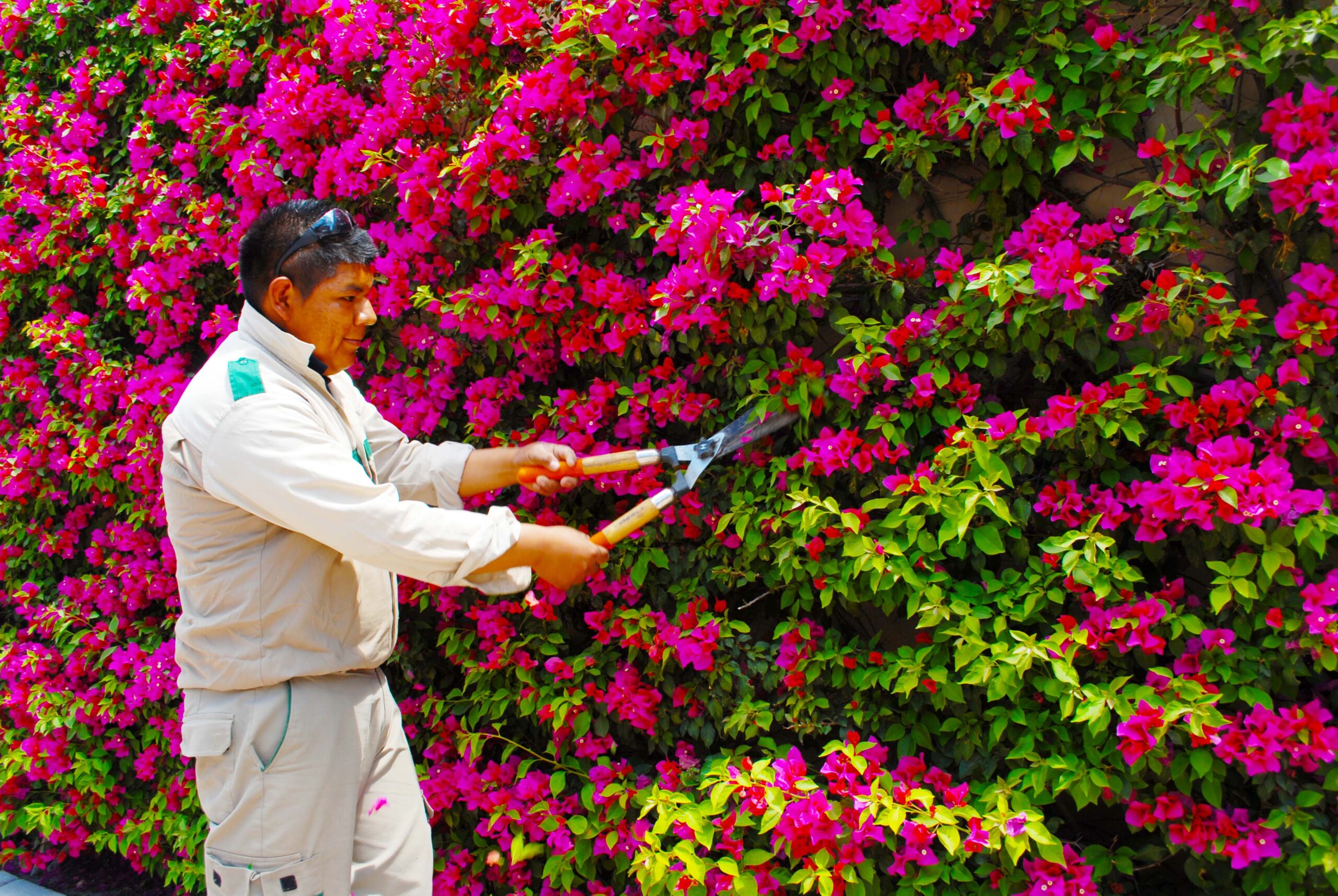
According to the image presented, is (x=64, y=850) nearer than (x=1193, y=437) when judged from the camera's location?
No

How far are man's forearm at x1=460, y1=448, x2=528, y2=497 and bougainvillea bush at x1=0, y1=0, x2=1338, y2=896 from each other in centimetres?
23

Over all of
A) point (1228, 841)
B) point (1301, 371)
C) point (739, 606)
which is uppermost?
point (1301, 371)

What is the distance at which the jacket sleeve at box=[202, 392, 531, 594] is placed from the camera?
198cm

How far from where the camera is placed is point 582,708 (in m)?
2.68

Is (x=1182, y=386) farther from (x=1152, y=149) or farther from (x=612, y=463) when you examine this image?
(x=612, y=463)

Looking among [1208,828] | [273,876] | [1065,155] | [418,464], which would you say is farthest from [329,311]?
[1208,828]

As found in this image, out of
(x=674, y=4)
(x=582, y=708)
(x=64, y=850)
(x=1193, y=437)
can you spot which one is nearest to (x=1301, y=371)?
(x=1193, y=437)

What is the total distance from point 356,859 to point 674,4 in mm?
2269

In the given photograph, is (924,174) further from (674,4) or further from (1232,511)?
(1232,511)

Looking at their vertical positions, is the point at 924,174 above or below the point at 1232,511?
above

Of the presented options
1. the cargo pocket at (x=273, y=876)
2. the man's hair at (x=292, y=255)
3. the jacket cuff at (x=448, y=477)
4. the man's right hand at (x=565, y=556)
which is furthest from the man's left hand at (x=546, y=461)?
the cargo pocket at (x=273, y=876)

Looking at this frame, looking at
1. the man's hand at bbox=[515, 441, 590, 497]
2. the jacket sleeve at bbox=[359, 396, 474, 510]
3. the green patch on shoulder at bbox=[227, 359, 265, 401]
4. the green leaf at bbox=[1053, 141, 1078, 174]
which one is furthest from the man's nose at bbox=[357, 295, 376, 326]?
the green leaf at bbox=[1053, 141, 1078, 174]

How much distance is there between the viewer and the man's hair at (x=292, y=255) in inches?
88.7

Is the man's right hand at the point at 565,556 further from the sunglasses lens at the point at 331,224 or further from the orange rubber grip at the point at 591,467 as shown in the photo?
the sunglasses lens at the point at 331,224
